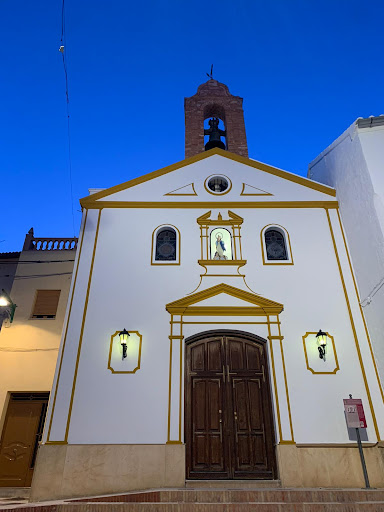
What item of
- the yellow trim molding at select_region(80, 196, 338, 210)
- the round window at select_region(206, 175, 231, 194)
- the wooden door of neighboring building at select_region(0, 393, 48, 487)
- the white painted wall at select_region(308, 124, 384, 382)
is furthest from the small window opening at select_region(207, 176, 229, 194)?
the wooden door of neighboring building at select_region(0, 393, 48, 487)

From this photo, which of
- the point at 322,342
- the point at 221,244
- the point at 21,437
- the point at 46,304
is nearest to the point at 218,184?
the point at 221,244

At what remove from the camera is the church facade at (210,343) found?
799 centimetres

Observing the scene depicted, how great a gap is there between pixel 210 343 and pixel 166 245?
283cm

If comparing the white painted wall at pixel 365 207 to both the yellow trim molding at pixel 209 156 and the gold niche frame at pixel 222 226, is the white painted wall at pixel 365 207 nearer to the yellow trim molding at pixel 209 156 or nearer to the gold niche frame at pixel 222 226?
the yellow trim molding at pixel 209 156

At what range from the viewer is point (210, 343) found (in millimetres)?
9359

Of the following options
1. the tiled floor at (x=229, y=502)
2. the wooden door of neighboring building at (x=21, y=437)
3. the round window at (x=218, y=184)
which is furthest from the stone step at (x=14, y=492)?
the round window at (x=218, y=184)

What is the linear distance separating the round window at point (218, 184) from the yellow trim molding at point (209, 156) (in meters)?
0.79

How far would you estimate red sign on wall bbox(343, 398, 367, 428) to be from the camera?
7997 millimetres

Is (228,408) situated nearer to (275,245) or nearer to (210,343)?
(210,343)

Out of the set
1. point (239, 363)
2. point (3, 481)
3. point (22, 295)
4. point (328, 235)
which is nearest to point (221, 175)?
point (328, 235)

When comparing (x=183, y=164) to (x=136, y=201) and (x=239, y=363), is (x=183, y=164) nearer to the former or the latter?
(x=136, y=201)

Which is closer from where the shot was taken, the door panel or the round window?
the door panel

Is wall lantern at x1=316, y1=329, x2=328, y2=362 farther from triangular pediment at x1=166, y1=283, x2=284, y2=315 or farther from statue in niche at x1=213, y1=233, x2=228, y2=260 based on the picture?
statue in niche at x1=213, y1=233, x2=228, y2=260

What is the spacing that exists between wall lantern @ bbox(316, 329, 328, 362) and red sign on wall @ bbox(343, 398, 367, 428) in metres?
1.04
